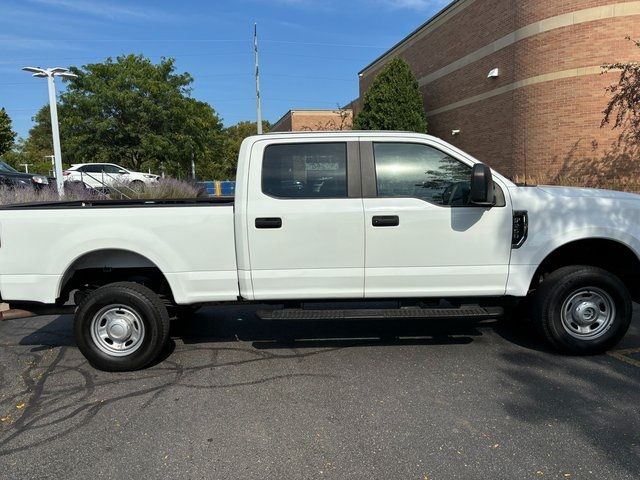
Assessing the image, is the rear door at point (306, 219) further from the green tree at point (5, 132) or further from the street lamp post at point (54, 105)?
the green tree at point (5, 132)

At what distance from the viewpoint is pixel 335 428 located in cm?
344

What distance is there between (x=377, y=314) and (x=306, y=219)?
41.1 inches

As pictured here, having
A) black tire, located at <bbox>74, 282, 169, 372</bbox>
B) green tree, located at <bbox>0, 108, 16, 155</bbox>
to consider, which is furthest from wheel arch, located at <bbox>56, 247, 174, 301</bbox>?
green tree, located at <bbox>0, 108, 16, 155</bbox>

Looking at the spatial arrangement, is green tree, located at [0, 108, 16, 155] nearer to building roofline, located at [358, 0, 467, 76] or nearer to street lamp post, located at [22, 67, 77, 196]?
street lamp post, located at [22, 67, 77, 196]

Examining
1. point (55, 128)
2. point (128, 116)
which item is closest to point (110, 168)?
point (128, 116)

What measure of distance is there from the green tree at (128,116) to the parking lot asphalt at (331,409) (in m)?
20.7

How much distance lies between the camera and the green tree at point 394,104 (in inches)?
853

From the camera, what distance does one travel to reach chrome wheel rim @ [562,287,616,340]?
15.0 ft

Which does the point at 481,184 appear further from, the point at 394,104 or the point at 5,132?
the point at 5,132

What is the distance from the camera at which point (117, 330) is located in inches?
177

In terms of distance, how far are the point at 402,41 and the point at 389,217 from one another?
25.3 meters

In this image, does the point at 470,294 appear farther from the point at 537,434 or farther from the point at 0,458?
the point at 0,458

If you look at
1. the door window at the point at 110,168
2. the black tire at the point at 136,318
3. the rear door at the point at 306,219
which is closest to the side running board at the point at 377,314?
the rear door at the point at 306,219

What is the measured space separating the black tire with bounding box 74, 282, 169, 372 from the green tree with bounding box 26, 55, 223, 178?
20.6 meters
